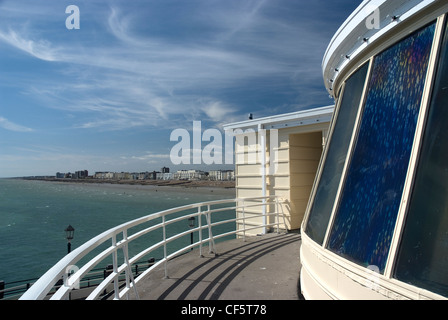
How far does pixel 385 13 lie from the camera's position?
2.75 meters

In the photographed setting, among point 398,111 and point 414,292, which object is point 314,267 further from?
point 398,111

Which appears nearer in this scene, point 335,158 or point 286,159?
point 335,158

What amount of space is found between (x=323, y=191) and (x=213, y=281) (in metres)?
2.29

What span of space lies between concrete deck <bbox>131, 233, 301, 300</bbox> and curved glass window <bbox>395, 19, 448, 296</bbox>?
241 cm

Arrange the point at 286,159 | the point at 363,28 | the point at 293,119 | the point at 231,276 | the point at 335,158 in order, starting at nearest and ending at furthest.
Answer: the point at 363,28 → the point at 335,158 → the point at 231,276 → the point at 293,119 → the point at 286,159

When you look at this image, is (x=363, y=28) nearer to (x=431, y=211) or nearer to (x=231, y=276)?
(x=431, y=211)

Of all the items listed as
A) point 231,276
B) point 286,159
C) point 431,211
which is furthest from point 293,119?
point 431,211

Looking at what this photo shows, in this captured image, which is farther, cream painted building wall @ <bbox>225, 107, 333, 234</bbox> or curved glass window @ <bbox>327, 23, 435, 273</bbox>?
cream painted building wall @ <bbox>225, 107, 333, 234</bbox>

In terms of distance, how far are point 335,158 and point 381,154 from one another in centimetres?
88

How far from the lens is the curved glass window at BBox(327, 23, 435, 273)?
7.64ft

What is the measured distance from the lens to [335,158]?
136 inches

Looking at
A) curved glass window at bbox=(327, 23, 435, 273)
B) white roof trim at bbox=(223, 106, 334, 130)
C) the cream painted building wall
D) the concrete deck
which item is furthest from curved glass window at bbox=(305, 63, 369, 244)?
the cream painted building wall

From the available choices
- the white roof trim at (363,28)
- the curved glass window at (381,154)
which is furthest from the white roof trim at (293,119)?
the curved glass window at (381,154)

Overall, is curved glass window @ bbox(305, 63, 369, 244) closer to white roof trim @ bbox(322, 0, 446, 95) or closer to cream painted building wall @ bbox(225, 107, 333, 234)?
white roof trim @ bbox(322, 0, 446, 95)
